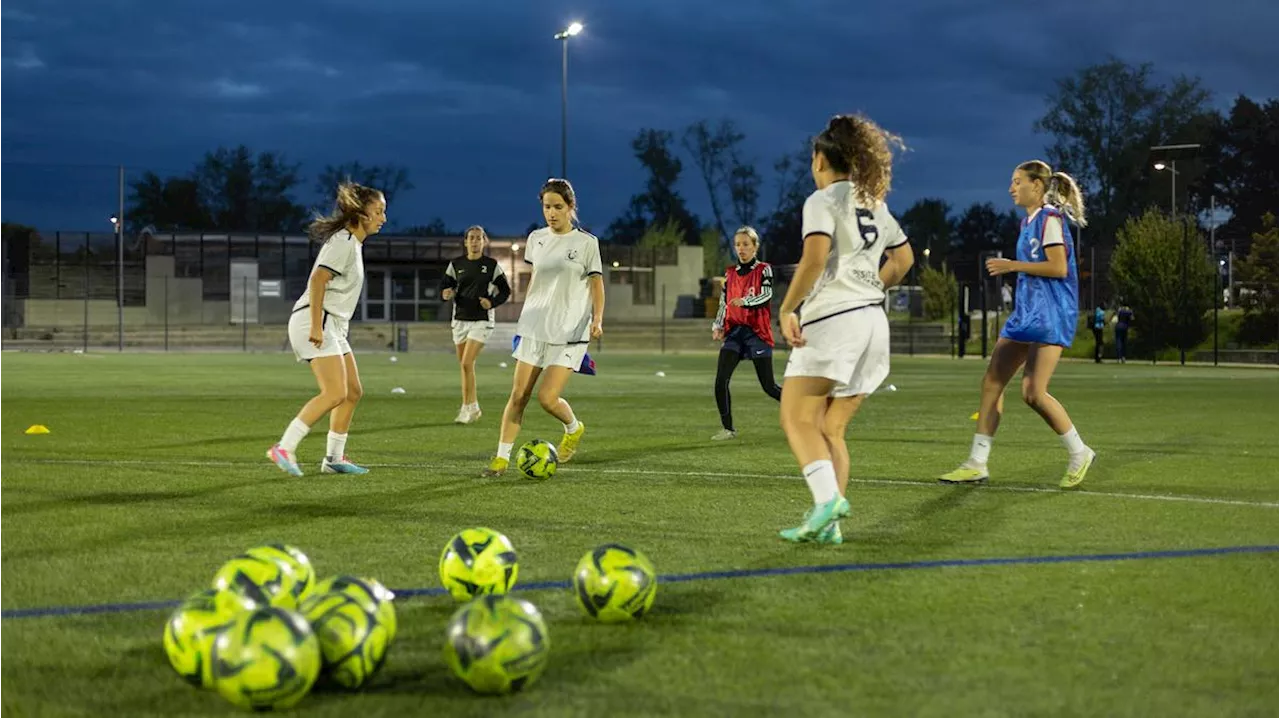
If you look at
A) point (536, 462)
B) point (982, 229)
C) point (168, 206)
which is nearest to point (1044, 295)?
point (536, 462)

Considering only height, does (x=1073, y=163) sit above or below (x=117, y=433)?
above

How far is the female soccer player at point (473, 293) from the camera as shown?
15531mm

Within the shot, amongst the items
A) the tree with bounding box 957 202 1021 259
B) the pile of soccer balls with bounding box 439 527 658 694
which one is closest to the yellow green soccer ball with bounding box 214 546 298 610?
the pile of soccer balls with bounding box 439 527 658 694

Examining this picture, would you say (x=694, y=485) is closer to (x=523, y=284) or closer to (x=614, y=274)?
(x=523, y=284)

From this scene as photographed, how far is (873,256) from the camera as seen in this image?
641cm

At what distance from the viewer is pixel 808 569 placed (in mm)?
5590

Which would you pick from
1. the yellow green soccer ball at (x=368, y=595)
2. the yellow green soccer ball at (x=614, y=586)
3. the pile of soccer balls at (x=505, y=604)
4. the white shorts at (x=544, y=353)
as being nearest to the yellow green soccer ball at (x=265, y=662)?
the yellow green soccer ball at (x=368, y=595)

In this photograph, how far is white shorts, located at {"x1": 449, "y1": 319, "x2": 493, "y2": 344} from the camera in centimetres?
1556

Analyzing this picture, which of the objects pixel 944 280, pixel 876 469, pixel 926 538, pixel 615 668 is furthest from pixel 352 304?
pixel 944 280

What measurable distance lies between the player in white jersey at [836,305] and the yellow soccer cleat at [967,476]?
2817 mm

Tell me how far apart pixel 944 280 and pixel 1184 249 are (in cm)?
1835

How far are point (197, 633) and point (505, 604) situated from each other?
862mm

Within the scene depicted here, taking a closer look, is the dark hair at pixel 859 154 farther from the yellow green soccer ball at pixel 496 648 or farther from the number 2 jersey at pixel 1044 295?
the yellow green soccer ball at pixel 496 648

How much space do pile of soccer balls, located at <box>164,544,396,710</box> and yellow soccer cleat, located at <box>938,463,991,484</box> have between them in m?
5.65
